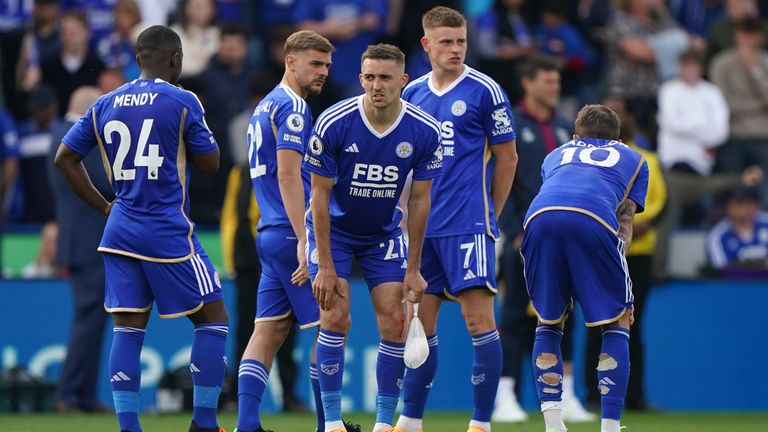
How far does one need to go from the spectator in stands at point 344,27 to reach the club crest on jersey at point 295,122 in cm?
710

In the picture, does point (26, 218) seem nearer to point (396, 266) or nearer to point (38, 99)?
point (38, 99)

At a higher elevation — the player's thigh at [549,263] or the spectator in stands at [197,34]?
the spectator in stands at [197,34]

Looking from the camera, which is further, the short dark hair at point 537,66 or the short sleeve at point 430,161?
the short dark hair at point 537,66

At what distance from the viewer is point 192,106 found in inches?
336

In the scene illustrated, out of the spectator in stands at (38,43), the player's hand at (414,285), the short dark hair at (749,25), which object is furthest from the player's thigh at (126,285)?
the short dark hair at (749,25)

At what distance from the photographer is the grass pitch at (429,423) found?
11.0 m

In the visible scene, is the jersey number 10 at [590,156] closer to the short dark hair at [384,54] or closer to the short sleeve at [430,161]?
the short sleeve at [430,161]

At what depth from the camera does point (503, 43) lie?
16516 mm

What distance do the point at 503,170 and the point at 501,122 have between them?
33 cm


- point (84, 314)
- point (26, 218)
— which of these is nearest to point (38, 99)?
point (26, 218)

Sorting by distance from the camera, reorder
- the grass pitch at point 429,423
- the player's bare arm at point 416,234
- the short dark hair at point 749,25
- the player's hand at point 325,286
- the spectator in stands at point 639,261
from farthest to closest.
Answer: the short dark hair at point 749,25 < the spectator in stands at point 639,261 < the grass pitch at point 429,423 < the player's bare arm at point 416,234 < the player's hand at point 325,286

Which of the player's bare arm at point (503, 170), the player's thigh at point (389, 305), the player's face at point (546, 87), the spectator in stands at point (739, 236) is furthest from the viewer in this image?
the spectator in stands at point (739, 236)

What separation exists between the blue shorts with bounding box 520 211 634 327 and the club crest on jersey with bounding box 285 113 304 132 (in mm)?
1574

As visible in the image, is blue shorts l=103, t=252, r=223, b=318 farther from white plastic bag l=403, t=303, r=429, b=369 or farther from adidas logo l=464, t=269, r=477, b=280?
adidas logo l=464, t=269, r=477, b=280
